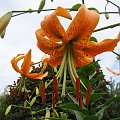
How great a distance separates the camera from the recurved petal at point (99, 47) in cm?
116

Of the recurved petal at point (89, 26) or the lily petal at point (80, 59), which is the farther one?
the lily petal at point (80, 59)

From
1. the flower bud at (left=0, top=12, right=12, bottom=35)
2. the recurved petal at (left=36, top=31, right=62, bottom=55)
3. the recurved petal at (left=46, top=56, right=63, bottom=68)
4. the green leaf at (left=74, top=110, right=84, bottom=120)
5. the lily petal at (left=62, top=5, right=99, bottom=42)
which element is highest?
the flower bud at (left=0, top=12, right=12, bottom=35)

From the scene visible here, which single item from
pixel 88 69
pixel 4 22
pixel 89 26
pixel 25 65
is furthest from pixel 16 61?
pixel 89 26

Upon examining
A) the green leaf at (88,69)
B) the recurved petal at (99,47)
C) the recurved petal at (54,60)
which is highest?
the recurved petal at (99,47)

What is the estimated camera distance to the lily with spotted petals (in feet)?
3.60


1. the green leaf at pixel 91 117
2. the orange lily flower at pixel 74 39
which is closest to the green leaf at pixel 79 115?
the green leaf at pixel 91 117

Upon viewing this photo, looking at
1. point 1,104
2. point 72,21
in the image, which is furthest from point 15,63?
point 1,104

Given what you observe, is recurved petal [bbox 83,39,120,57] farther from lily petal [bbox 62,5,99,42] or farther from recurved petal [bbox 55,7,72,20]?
recurved petal [bbox 55,7,72,20]

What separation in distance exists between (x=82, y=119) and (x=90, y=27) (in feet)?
1.68

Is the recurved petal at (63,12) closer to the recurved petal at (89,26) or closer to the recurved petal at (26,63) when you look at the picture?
the recurved petal at (89,26)

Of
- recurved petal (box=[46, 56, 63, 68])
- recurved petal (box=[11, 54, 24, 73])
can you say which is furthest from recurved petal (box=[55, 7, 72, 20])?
recurved petal (box=[11, 54, 24, 73])

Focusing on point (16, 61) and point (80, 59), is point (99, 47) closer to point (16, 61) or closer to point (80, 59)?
point (80, 59)

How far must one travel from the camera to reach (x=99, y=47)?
4.00 feet

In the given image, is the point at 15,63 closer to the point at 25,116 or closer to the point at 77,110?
the point at 77,110
